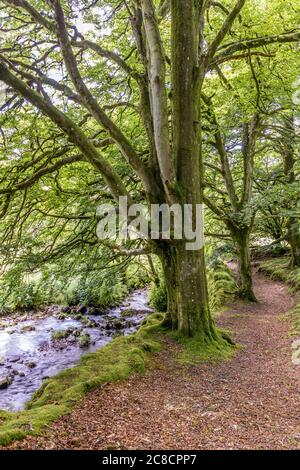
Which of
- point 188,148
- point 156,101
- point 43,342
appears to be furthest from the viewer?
point 43,342

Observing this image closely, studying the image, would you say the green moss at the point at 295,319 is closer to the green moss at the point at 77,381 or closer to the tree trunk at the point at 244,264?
the tree trunk at the point at 244,264

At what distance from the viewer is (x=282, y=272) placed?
646 inches

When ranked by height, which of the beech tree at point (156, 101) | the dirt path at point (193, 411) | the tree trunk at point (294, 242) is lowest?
the dirt path at point (193, 411)

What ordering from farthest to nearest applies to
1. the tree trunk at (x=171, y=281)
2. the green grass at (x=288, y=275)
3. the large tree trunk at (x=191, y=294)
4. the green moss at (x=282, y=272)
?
the green moss at (x=282, y=272), the green grass at (x=288, y=275), the tree trunk at (x=171, y=281), the large tree trunk at (x=191, y=294)

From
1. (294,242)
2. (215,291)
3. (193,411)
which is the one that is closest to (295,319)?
(215,291)

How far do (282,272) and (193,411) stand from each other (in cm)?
1370

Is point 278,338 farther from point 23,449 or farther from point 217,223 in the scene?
point 217,223

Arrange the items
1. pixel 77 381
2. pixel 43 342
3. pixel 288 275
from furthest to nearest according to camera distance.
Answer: pixel 288 275
pixel 43 342
pixel 77 381

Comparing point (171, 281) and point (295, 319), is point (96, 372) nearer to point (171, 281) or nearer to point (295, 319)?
point (171, 281)

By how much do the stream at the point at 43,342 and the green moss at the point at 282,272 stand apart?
594 centimetres

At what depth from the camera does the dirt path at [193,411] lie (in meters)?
3.19

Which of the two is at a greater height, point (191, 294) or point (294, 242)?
point (294, 242)

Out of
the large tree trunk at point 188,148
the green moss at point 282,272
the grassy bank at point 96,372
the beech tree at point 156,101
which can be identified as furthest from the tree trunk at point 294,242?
the large tree trunk at point 188,148

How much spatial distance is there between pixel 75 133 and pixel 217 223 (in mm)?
12033
